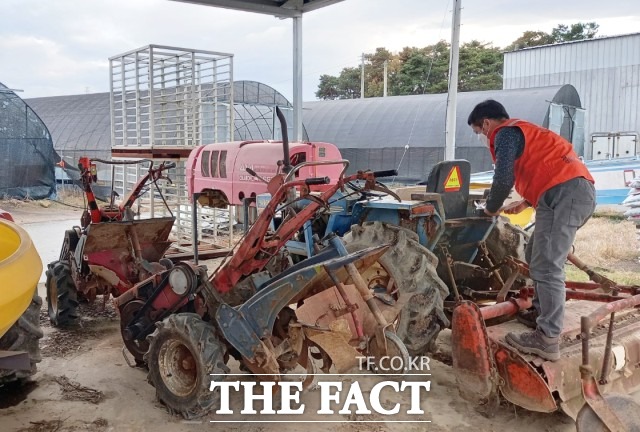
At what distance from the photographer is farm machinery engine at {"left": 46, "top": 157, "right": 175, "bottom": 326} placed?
200 inches

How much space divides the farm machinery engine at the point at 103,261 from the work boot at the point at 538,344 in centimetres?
287

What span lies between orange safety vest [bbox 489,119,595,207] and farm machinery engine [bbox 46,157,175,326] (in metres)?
2.93

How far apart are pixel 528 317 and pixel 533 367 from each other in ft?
2.21

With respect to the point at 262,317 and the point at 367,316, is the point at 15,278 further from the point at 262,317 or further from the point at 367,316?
the point at 367,316

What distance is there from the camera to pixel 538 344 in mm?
3219

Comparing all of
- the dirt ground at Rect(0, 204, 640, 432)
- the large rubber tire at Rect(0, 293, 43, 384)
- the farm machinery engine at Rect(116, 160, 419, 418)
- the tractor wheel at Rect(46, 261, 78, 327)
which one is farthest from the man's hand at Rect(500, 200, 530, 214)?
the tractor wheel at Rect(46, 261, 78, 327)

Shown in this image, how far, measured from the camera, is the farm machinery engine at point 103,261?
16.6ft

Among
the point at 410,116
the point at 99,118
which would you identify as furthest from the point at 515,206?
the point at 99,118

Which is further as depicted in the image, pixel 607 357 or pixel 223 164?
pixel 223 164

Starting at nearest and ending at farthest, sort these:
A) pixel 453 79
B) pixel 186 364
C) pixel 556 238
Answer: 1. pixel 556 238
2. pixel 186 364
3. pixel 453 79

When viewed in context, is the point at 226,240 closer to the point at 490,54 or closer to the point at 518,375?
the point at 518,375

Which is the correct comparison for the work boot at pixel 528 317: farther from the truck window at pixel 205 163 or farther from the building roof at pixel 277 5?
the building roof at pixel 277 5

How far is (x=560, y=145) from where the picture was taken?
3.29 m

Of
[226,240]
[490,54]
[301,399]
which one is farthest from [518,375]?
[490,54]
